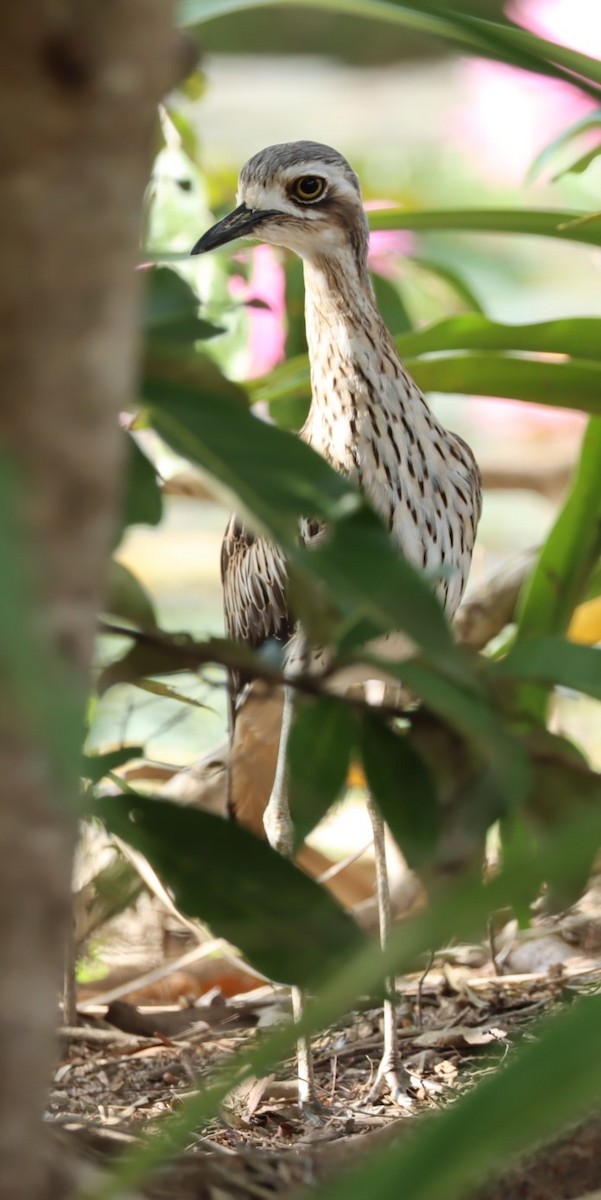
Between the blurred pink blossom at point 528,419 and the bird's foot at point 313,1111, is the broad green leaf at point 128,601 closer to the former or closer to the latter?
the bird's foot at point 313,1111

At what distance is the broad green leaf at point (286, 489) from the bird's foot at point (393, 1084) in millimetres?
848

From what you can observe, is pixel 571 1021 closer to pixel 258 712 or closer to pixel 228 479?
pixel 228 479

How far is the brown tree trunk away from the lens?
17.9 inches

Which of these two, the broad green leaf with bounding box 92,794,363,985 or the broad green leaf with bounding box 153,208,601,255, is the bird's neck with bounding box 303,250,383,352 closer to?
the broad green leaf with bounding box 153,208,601,255

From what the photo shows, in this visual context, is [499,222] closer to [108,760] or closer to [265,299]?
[265,299]

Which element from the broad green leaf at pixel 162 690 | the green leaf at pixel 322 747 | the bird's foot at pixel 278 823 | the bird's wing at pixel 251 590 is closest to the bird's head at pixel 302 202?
the bird's wing at pixel 251 590

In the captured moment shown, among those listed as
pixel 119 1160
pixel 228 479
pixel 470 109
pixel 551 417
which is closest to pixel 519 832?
pixel 119 1160

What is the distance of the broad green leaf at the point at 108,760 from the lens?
2.14ft

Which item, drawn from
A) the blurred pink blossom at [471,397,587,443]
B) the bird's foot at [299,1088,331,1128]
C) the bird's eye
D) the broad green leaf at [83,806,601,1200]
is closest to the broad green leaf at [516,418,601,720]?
the bird's eye

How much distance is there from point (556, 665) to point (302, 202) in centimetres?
116

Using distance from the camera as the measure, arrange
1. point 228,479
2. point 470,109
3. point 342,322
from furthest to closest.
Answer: point 470,109
point 342,322
point 228,479

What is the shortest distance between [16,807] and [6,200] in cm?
21

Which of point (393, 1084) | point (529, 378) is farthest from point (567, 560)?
point (393, 1084)

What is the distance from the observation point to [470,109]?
600 centimetres
